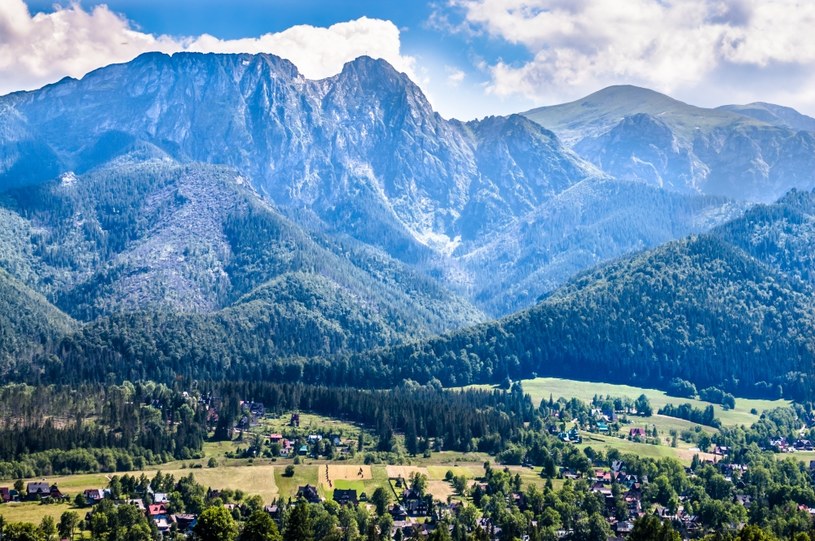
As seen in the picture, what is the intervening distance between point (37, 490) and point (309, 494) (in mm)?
47467

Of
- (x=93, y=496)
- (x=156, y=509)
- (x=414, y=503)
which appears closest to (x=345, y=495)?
(x=414, y=503)

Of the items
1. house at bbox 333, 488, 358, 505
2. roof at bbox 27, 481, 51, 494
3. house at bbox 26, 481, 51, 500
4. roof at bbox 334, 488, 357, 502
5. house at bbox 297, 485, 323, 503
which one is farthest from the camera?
roof at bbox 334, 488, 357, 502

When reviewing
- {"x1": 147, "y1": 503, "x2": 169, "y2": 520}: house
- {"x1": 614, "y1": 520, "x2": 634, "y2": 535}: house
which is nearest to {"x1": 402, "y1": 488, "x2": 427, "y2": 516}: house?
{"x1": 614, "y1": 520, "x2": 634, "y2": 535}: house

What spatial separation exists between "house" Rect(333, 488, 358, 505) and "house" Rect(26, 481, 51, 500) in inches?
1982

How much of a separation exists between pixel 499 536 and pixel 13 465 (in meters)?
95.6

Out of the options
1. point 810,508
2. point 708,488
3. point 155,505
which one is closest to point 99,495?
point 155,505

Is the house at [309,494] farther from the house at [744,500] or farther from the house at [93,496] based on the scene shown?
the house at [744,500]

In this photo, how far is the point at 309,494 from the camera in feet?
616

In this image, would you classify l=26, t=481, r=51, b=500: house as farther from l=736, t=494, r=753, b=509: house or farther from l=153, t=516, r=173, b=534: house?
l=736, t=494, r=753, b=509: house

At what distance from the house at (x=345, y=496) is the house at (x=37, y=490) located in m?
50.3

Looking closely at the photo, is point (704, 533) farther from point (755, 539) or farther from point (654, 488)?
point (755, 539)

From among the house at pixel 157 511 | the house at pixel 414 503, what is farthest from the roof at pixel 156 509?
the house at pixel 414 503

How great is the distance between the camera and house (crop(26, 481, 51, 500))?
178m

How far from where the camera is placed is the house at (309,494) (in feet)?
607
